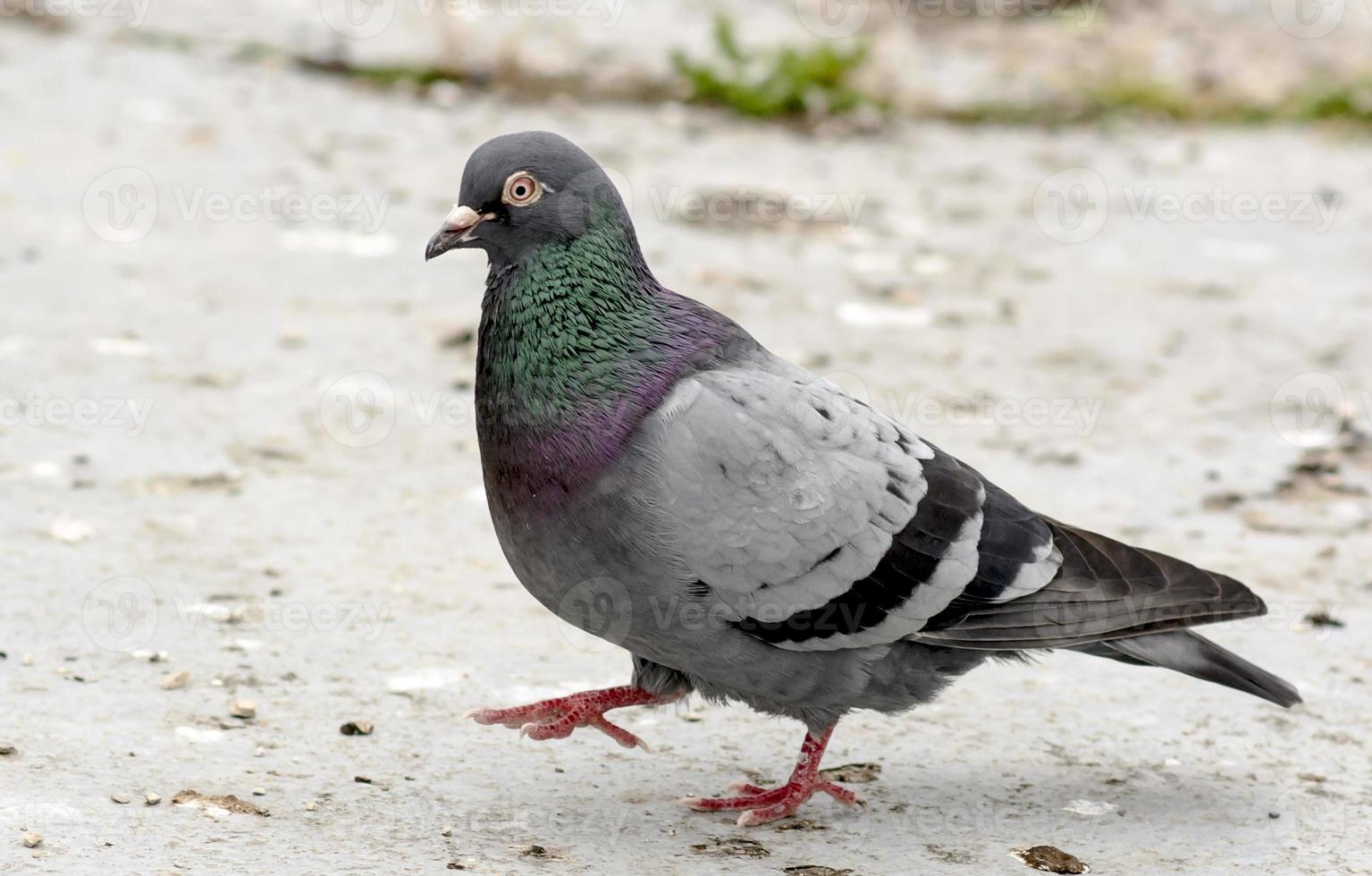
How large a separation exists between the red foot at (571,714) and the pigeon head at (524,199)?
105 cm

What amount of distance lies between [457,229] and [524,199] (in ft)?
0.55

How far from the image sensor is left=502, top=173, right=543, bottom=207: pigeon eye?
360cm

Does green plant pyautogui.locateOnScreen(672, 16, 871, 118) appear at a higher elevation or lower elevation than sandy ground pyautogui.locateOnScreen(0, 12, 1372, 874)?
higher

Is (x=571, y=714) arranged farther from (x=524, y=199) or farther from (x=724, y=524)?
(x=524, y=199)

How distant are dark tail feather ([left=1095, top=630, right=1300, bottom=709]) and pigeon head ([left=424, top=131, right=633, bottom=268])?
1642 millimetres

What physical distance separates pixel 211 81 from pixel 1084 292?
472 cm

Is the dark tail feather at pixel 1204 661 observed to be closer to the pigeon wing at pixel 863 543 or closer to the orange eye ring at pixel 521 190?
the pigeon wing at pixel 863 543

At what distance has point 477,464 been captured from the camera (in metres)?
5.59

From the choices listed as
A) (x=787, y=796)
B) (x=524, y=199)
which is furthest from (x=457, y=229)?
(x=787, y=796)

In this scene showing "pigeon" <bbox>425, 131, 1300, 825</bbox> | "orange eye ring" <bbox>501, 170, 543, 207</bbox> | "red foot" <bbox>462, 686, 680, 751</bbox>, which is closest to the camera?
"pigeon" <bbox>425, 131, 1300, 825</bbox>

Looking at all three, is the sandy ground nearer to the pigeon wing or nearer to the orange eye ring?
the pigeon wing

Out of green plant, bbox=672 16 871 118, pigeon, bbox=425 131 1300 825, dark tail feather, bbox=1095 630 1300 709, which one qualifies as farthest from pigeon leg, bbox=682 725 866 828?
green plant, bbox=672 16 871 118

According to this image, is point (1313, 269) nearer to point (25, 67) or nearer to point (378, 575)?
point (378, 575)

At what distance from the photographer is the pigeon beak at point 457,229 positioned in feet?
11.9
